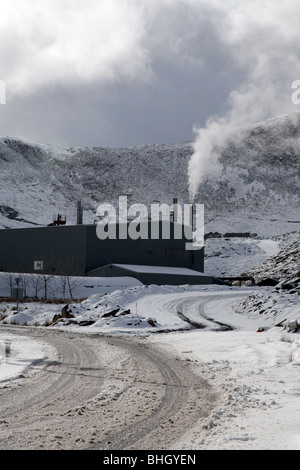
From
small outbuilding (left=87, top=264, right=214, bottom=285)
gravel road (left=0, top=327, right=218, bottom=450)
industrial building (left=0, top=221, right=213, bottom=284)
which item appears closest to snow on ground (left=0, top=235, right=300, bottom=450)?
gravel road (left=0, top=327, right=218, bottom=450)

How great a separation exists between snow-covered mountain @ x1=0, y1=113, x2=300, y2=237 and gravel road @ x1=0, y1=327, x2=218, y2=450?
121319mm

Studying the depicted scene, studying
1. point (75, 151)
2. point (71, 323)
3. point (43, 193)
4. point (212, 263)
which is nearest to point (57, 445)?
point (71, 323)

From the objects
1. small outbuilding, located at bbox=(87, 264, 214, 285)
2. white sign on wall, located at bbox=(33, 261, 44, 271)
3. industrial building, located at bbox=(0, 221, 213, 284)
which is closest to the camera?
small outbuilding, located at bbox=(87, 264, 214, 285)

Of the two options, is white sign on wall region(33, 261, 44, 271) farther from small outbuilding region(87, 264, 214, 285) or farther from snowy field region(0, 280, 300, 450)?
snowy field region(0, 280, 300, 450)

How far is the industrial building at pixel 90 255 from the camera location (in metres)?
54.6

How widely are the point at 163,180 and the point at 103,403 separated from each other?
A: 16408cm

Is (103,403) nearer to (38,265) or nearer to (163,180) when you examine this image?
(38,265)

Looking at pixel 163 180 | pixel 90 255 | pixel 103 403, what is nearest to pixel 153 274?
pixel 90 255

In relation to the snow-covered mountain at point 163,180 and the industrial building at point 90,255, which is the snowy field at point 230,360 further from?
the snow-covered mountain at point 163,180

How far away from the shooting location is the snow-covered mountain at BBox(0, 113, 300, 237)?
145000 millimetres

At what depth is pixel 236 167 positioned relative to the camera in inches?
6417

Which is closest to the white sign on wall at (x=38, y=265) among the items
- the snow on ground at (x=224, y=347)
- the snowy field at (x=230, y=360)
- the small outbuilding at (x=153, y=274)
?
the small outbuilding at (x=153, y=274)

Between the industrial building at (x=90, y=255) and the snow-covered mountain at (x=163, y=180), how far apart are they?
239 feet

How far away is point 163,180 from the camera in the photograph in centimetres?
17100
